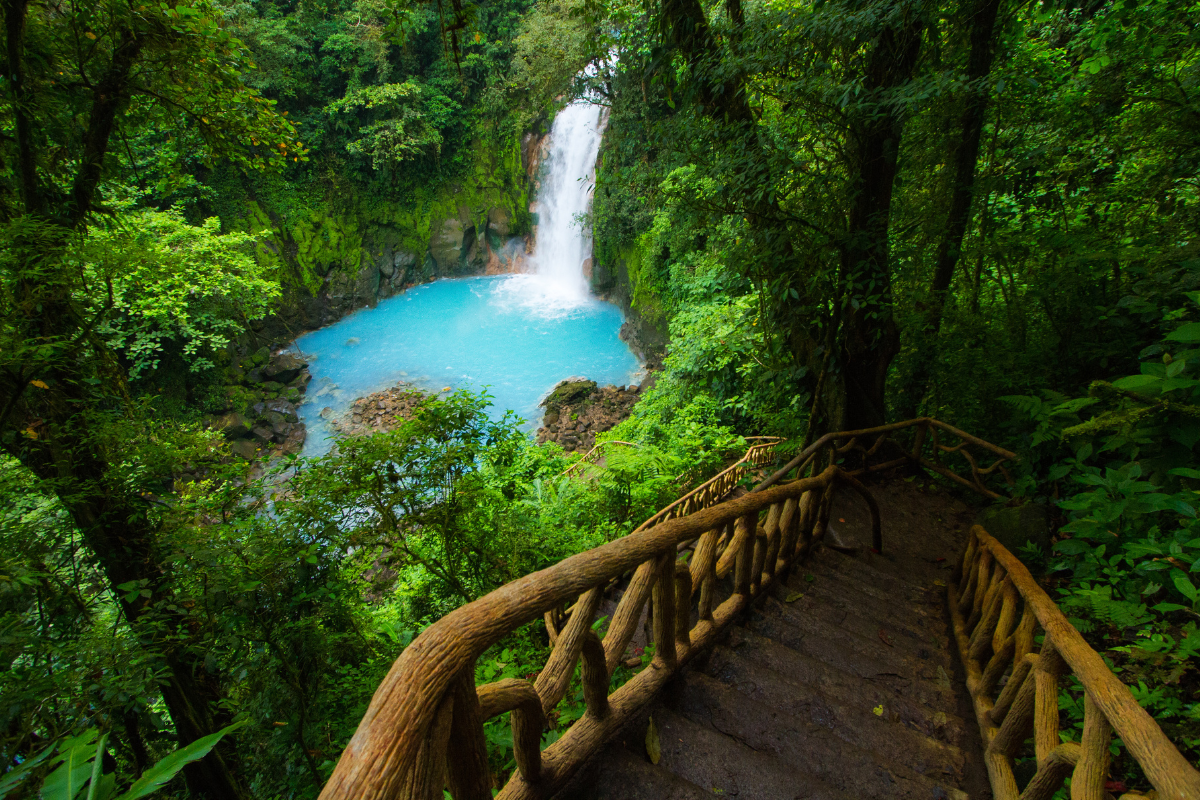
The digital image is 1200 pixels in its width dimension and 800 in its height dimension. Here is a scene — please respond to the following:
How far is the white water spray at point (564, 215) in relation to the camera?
19.5 metres

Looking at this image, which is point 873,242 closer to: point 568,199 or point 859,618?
point 859,618

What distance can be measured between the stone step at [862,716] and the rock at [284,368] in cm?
1650

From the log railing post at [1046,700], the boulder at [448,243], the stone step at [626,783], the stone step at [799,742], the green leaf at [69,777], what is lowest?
the stone step at [799,742]

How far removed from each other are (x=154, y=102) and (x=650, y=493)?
6.10 m

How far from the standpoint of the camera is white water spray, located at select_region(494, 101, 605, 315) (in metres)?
19.5

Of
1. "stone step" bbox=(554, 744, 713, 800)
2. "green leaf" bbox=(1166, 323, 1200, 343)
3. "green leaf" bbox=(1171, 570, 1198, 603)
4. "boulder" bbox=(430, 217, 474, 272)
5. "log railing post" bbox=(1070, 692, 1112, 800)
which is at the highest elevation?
"boulder" bbox=(430, 217, 474, 272)

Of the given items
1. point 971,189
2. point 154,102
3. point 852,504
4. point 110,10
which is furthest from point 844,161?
point 154,102

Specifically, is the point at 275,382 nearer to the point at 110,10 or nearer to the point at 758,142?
the point at 110,10

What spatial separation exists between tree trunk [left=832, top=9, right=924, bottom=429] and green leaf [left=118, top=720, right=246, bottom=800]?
4.77 metres

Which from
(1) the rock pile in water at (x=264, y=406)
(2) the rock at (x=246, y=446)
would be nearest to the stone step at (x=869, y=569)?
(1) the rock pile in water at (x=264, y=406)

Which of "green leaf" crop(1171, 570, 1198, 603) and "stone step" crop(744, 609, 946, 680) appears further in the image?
"stone step" crop(744, 609, 946, 680)

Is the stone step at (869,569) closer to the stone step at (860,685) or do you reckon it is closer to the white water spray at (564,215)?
the stone step at (860,685)

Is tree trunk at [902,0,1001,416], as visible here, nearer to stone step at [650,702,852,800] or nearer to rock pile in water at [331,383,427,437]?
stone step at [650,702,852,800]

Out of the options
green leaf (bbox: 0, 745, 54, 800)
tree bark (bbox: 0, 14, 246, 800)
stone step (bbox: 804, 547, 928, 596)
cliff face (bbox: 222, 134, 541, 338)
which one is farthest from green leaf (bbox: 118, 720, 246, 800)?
cliff face (bbox: 222, 134, 541, 338)
